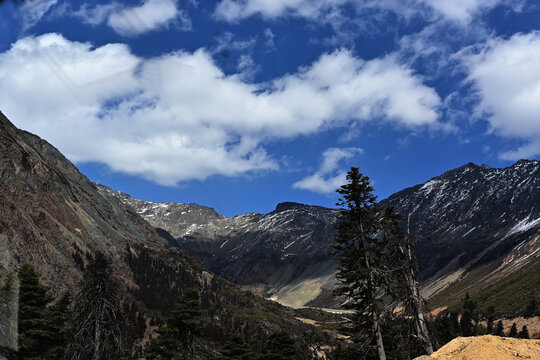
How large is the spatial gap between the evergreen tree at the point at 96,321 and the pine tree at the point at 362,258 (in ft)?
50.3

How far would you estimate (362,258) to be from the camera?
26.9 meters

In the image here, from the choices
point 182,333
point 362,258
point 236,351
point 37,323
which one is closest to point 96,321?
point 37,323

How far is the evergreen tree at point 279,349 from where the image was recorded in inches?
1855

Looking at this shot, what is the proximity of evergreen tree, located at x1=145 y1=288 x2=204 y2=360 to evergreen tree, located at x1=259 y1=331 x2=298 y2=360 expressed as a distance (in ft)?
36.4

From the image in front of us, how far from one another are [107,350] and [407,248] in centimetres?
2093

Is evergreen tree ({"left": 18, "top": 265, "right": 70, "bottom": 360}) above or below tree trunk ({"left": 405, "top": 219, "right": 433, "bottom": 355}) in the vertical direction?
above

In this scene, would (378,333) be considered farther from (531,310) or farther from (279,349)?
(531,310)

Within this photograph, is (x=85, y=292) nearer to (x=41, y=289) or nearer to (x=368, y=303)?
(x=41, y=289)

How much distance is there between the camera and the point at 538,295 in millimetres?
170500

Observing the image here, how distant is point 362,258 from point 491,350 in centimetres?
1012

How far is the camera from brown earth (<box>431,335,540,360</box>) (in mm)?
17141

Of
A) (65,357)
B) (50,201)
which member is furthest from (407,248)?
(50,201)

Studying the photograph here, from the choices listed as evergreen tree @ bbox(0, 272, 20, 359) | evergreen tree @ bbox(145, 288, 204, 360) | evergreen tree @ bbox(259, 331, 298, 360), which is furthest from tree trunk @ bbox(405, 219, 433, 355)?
evergreen tree @ bbox(0, 272, 20, 359)

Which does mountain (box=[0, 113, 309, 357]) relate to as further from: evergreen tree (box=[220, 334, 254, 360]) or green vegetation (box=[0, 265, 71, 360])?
green vegetation (box=[0, 265, 71, 360])
